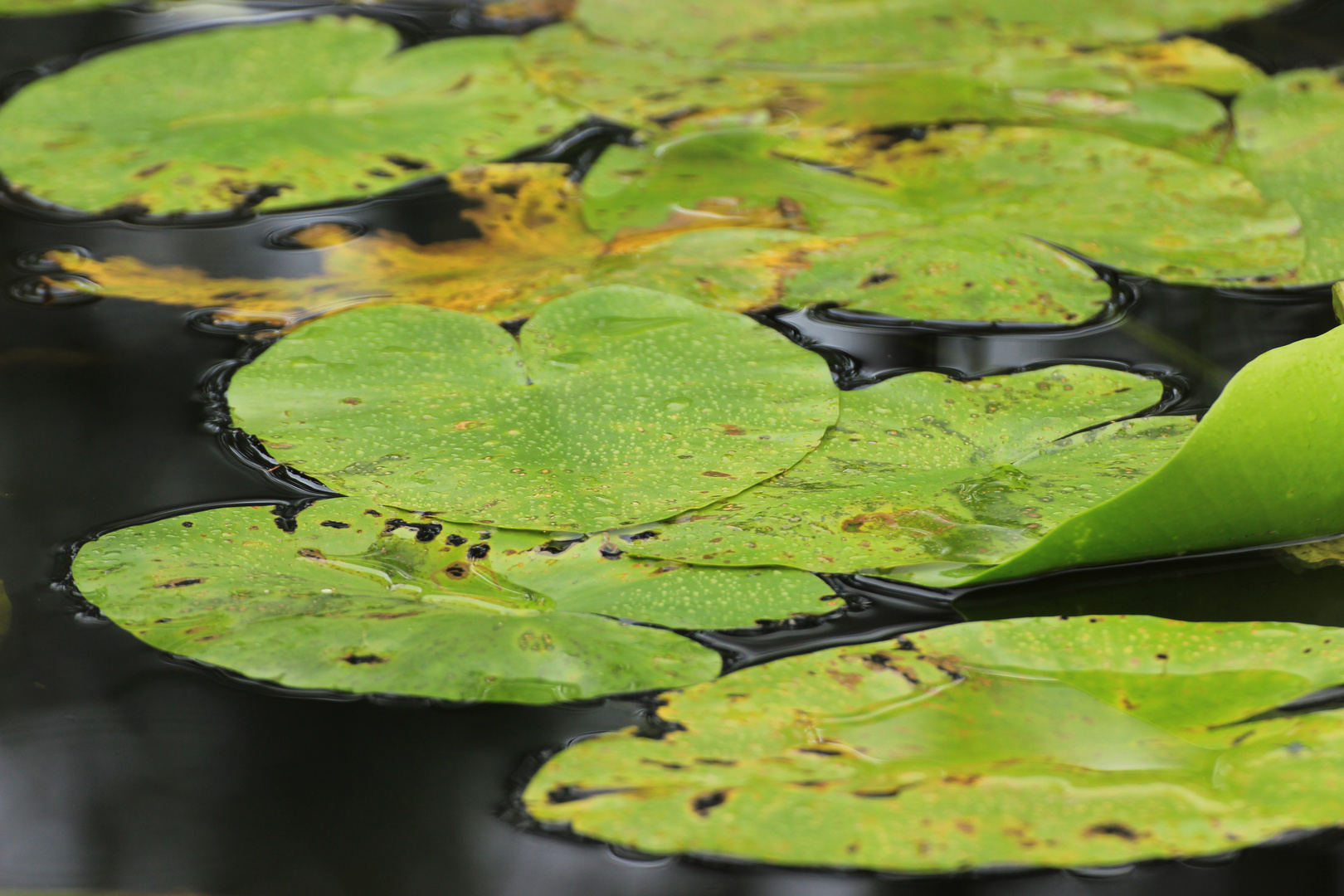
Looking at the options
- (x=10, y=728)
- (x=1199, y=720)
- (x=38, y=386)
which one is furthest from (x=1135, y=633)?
(x=38, y=386)

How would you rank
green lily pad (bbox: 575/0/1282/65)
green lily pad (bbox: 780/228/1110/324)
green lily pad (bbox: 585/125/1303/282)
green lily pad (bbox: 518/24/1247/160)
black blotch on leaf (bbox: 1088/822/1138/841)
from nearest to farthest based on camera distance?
1. black blotch on leaf (bbox: 1088/822/1138/841)
2. green lily pad (bbox: 780/228/1110/324)
3. green lily pad (bbox: 585/125/1303/282)
4. green lily pad (bbox: 518/24/1247/160)
5. green lily pad (bbox: 575/0/1282/65)

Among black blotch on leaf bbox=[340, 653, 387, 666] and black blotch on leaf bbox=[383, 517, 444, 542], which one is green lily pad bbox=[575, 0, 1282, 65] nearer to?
black blotch on leaf bbox=[383, 517, 444, 542]

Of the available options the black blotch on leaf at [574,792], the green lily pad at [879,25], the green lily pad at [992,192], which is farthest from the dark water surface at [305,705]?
the green lily pad at [879,25]

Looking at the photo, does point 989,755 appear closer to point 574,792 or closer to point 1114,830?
point 1114,830

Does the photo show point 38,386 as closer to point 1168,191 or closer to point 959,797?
point 959,797

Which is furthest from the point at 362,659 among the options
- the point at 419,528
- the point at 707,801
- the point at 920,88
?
the point at 920,88

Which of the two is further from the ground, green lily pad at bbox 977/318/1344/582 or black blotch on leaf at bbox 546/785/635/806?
green lily pad at bbox 977/318/1344/582

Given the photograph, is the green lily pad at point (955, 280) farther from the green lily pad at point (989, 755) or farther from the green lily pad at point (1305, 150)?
the green lily pad at point (989, 755)

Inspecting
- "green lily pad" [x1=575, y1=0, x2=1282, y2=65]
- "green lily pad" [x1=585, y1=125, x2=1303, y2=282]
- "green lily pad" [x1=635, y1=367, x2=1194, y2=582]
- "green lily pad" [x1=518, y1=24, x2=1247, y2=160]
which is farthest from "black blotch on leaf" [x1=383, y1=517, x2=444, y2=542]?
"green lily pad" [x1=575, y1=0, x2=1282, y2=65]
